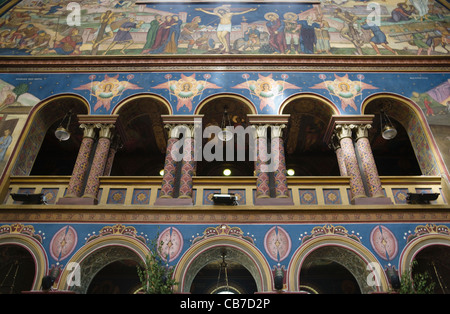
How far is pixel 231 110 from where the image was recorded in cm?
1070

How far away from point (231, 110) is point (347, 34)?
486 centimetres

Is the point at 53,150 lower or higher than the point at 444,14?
lower

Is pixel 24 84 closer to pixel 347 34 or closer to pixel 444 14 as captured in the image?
pixel 347 34

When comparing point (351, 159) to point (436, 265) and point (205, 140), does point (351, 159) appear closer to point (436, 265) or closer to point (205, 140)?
point (436, 265)

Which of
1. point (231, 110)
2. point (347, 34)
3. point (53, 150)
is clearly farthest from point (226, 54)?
point (53, 150)

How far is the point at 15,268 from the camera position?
29.5ft

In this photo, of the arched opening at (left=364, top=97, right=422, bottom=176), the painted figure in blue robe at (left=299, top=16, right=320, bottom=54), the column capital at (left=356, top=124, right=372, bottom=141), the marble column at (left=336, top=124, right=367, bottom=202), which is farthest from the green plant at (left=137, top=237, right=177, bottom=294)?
the arched opening at (left=364, top=97, right=422, bottom=176)

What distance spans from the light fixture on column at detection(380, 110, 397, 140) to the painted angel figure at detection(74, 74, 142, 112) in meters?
7.12

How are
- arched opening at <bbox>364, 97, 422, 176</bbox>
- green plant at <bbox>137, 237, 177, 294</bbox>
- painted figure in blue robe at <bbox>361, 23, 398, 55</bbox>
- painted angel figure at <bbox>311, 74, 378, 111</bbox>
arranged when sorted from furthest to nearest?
arched opening at <bbox>364, 97, 422, 176</bbox> → painted figure in blue robe at <bbox>361, 23, 398, 55</bbox> → painted angel figure at <bbox>311, 74, 378, 111</bbox> → green plant at <bbox>137, 237, 177, 294</bbox>

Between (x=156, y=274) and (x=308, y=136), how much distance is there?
777cm

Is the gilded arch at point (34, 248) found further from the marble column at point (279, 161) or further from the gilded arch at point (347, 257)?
the marble column at point (279, 161)

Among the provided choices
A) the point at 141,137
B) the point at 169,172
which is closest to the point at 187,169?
the point at 169,172

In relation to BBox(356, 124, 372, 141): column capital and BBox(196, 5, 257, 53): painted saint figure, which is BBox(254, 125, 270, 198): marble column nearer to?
BBox(356, 124, 372, 141): column capital

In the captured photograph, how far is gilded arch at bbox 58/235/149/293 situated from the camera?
25.2 feet
